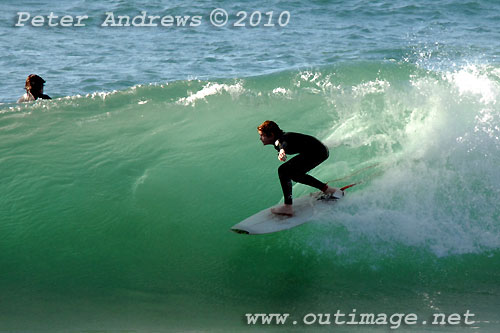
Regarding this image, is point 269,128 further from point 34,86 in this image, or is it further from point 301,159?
point 34,86

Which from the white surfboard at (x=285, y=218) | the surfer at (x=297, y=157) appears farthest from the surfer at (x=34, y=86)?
the surfer at (x=297, y=157)

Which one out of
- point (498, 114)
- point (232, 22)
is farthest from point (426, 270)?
point (232, 22)

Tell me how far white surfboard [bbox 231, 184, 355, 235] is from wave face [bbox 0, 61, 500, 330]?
19 cm

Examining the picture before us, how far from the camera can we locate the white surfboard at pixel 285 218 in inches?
269

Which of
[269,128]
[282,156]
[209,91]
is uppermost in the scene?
[209,91]

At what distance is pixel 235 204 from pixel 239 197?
0.19 metres

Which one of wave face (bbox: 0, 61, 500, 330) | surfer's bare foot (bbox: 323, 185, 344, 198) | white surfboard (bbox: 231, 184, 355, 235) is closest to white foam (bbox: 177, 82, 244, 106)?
wave face (bbox: 0, 61, 500, 330)

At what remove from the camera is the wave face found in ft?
20.5

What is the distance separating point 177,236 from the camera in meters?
7.32

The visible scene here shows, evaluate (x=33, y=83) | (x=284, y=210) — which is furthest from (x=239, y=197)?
(x=33, y=83)

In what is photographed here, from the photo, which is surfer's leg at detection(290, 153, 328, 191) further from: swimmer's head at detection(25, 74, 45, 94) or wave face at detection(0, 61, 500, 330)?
swimmer's head at detection(25, 74, 45, 94)

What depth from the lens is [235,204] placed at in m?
7.94

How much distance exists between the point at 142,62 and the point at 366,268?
31.8ft

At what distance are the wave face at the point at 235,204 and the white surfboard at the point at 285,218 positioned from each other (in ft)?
0.64
